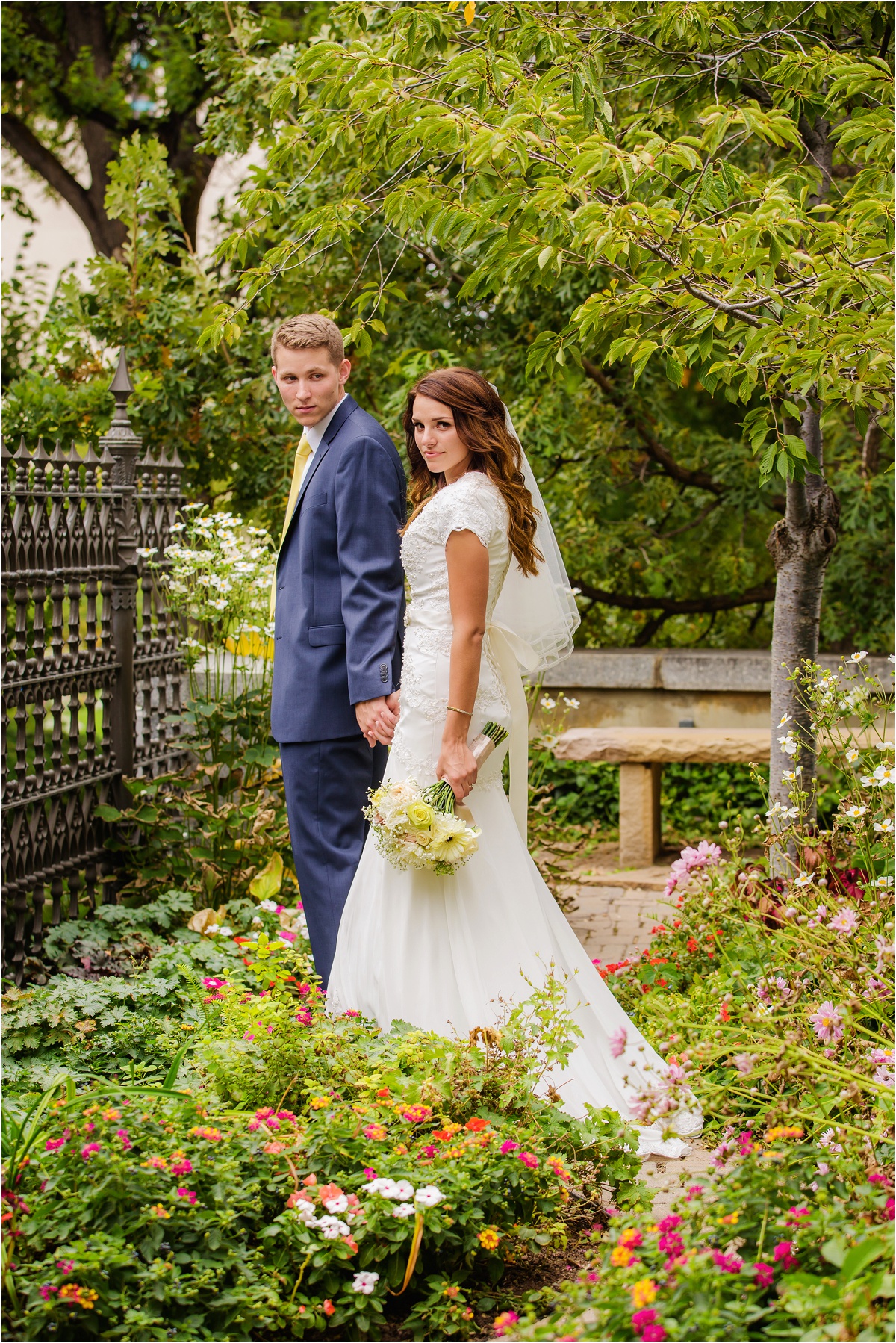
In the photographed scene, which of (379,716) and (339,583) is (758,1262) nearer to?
(379,716)

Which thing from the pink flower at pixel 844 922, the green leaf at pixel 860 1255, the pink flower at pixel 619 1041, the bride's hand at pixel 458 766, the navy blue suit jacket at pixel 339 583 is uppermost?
the navy blue suit jacket at pixel 339 583

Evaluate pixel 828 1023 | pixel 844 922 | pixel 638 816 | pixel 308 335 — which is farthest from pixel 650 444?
pixel 828 1023

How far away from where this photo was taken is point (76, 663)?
4867mm

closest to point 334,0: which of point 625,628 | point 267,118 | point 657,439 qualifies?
point 267,118

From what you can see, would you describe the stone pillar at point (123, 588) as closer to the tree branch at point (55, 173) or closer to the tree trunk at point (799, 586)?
the tree trunk at point (799, 586)

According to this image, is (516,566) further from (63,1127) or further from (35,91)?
(35,91)

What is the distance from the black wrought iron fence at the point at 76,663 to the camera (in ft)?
14.4

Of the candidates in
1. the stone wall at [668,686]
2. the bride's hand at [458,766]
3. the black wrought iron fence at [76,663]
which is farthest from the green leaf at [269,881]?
the stone wall at [668,686]

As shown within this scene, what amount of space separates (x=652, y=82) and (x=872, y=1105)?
129 inches

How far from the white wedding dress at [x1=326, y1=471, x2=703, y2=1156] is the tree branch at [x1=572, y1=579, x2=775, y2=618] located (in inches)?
187

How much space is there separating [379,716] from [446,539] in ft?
1.97

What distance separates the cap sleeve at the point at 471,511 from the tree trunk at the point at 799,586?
60.7 inches

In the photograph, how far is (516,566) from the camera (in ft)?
12.1

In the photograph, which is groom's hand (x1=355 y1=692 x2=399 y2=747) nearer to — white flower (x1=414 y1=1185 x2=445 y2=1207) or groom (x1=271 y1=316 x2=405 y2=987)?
groom (x1=271 y1=316 x2=405 y2=987)
